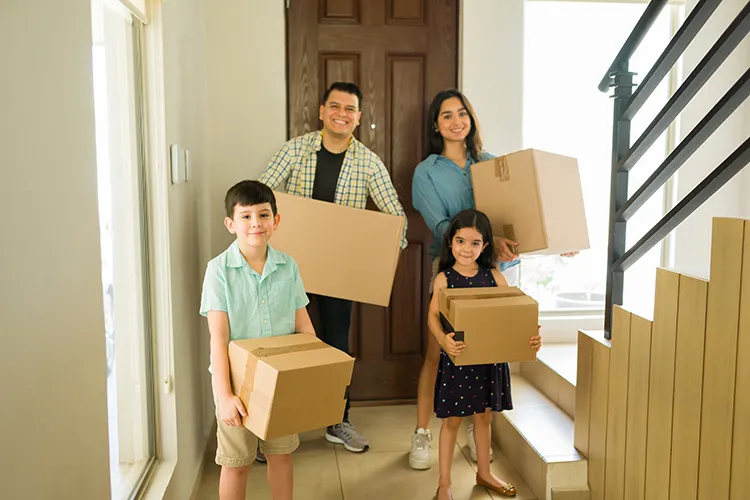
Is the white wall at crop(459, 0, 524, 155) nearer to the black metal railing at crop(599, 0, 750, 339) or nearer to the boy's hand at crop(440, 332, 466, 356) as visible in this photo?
the black metal railing at crop(599, 0, 750, 339)

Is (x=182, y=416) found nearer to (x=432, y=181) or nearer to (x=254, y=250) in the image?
(x=254, y=250)

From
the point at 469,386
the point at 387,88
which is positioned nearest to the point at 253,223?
the point at 469,386

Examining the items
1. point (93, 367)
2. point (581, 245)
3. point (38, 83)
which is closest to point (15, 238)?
point (38, 83)

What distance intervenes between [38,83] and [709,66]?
1599mm

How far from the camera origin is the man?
2.75m

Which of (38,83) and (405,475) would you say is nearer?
(38,83)

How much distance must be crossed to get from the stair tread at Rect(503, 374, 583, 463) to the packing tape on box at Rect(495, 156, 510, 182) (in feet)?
3.19

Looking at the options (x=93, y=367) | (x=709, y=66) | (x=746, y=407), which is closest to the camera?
(x=93, y=367)

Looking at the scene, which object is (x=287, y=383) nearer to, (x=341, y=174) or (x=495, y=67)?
(x=341, y=174)

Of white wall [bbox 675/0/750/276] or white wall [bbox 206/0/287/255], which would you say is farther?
white wall [bbox 675/0/750/276]

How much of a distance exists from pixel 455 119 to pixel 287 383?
60.2 inches

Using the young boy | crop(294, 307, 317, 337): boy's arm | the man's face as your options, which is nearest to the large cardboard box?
the young boy

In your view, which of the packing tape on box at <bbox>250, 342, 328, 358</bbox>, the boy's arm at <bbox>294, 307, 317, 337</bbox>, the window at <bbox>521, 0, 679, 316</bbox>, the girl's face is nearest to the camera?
the packing tape on box at <bbox>250, 342, 328, 358</bbox>

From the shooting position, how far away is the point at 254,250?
1808 millimetres
